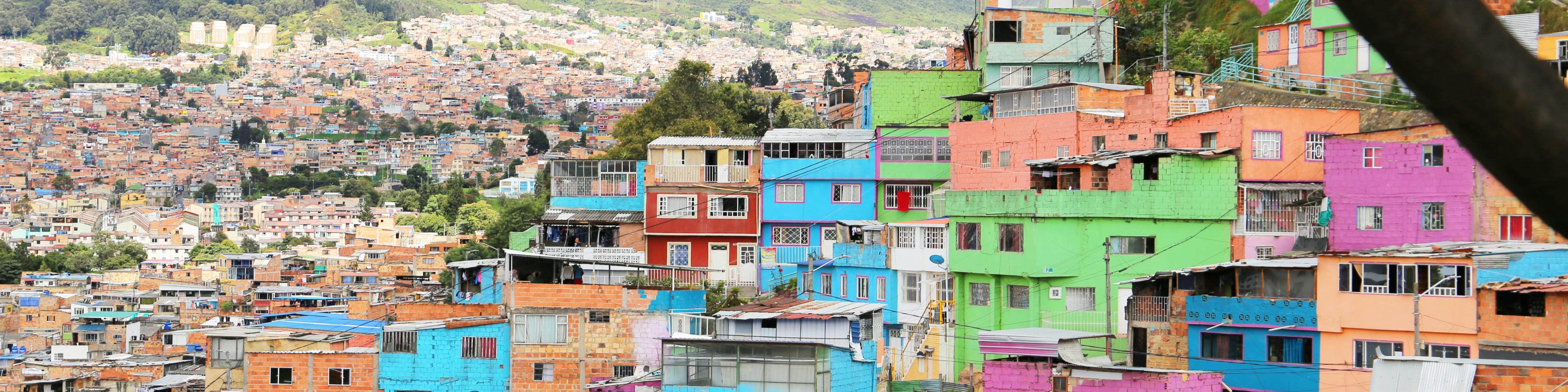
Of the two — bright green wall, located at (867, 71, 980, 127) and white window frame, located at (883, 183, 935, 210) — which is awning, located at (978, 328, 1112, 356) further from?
bright green wall, located at (867, 71, 980, 127)

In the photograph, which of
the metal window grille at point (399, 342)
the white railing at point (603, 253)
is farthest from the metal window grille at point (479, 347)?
the white railing at point (603, 253)

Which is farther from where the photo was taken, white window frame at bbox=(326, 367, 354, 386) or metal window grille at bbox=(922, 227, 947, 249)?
metal window grille at bbox=(922, 227, 947, 249)

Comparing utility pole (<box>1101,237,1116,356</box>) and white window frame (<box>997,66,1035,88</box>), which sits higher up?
white window frame (<box>997,66,1035,88</box>)

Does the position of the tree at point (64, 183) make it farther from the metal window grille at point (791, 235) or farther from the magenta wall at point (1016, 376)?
the magenta wall at point (1016, 376)

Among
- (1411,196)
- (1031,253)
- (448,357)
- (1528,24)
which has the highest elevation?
(1528,24)

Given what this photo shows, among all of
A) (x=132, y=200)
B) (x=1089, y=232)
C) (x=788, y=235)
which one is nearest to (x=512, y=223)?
(x=788, y=235)

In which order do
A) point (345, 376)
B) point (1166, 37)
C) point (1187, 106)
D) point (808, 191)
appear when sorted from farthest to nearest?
1. point (808, 191)
2. point (1166, 37)
3. point (1187, 106)
4. point (345, 376)

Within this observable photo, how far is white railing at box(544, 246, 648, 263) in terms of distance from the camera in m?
31.3

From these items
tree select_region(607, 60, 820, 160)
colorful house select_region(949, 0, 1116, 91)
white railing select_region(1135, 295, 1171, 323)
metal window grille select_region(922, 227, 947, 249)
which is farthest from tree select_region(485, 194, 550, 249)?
white railing select_region(1135, 295, 1171, 323)

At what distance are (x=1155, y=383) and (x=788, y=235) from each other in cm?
1592

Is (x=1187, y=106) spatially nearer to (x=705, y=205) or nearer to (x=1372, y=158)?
(x=1372, y=158)

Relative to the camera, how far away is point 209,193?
15575 cm

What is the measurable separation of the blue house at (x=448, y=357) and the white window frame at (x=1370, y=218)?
11.5 metres

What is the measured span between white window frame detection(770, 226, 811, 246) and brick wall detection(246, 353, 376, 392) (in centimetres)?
1160
